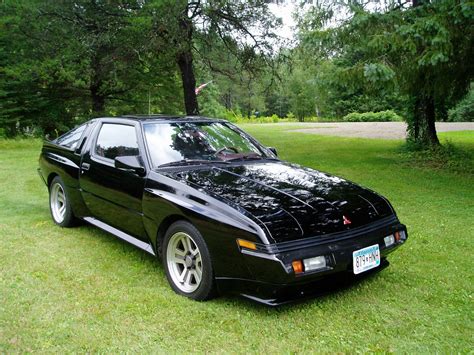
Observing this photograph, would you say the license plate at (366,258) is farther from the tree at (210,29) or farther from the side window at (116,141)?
the tree at (210,29)

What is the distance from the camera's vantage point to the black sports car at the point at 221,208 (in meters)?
3.17

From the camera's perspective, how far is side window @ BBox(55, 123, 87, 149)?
5.46 metres

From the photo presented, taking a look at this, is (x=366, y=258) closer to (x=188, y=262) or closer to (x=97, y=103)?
(x=188, y=262)

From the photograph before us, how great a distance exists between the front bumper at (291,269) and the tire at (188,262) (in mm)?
168

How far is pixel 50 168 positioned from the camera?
19.2 ft

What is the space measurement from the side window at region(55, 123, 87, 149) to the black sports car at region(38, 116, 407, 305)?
0.42 feet

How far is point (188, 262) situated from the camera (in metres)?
3.68

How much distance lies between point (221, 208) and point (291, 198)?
60cm

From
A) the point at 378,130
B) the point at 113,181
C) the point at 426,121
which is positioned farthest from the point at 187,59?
the point at 378,130

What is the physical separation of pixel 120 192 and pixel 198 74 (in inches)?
571

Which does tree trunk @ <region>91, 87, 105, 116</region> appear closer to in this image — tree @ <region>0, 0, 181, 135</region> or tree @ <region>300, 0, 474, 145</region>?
tree @ <region>0, 0, 181, 135</region>

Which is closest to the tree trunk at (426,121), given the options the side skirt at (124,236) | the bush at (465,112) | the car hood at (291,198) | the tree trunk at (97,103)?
the car hood at (291,198)

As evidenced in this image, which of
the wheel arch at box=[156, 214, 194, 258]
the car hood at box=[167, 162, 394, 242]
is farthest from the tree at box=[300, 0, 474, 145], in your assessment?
the wheel arch at box=[156, 214, 194, 258]

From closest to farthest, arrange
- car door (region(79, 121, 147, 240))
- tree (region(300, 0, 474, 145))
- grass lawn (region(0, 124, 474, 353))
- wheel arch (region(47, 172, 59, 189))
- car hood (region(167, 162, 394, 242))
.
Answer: grass lawn (region(0, 124, 474, 353)), car hood (region(167, 162, 394, 242)), car door (region(79, 121, 147, 240)), wheel arch (region(47, 172, 59, 189)), tree (region(300, 0, 474, 145))
